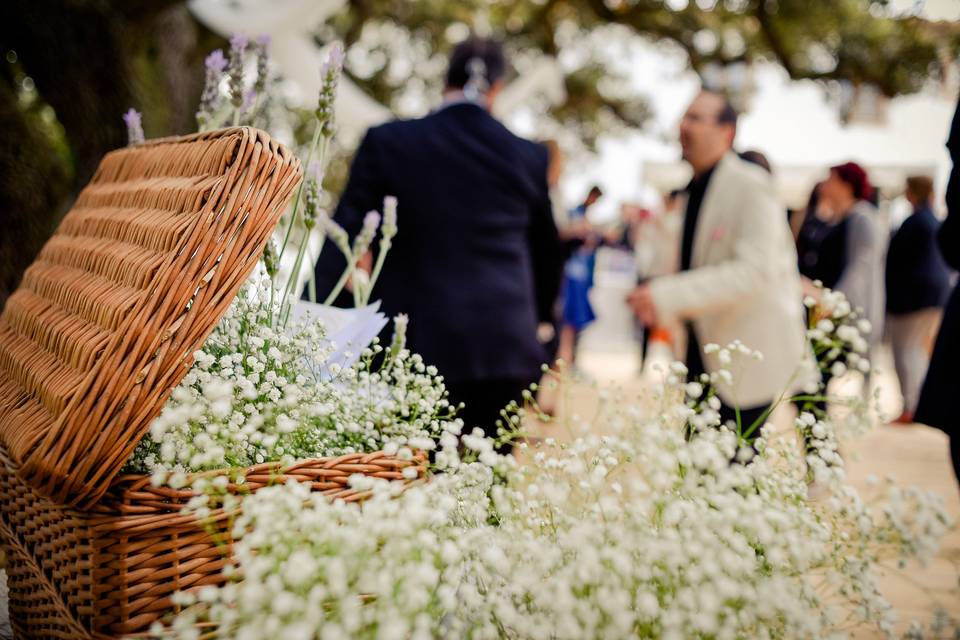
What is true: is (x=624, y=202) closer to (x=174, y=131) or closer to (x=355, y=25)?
(x=355, y=25)

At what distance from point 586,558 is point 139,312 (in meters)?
0.56

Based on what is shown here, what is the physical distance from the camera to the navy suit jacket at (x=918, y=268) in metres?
5.25

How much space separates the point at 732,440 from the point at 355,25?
8.23 m

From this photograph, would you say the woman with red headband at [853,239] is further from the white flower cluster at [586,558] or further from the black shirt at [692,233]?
the white flower cluster at [586,558]

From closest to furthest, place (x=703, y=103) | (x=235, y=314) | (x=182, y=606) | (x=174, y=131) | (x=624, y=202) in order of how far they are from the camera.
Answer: (x=182, y=606) → (x=235, y=314) → (x=703, y=103) → (x=174, y=131) → (x=624, y=202)

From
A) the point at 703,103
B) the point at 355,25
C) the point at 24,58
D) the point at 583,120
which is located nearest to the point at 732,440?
the point at 703,103

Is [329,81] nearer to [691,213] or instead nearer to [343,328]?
[343,328]

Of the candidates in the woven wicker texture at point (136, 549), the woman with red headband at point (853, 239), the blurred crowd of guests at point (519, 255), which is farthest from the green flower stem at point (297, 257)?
the woman with red headband at point (853, 239)

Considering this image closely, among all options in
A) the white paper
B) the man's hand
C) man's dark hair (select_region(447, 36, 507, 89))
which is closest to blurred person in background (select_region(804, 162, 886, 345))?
the man's hand

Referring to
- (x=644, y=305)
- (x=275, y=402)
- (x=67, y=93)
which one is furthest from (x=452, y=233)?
(x=67, y=93)

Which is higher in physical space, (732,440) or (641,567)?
(732,440)

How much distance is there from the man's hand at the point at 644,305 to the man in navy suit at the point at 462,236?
0.38 m

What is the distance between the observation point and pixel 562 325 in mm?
6387

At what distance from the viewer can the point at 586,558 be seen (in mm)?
707
